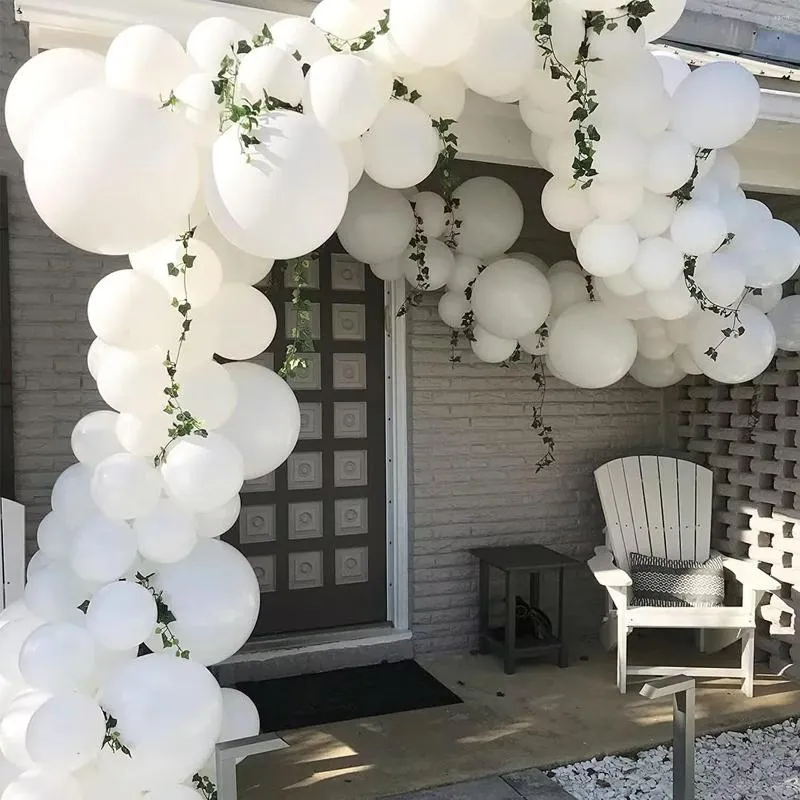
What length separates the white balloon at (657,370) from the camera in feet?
11.2

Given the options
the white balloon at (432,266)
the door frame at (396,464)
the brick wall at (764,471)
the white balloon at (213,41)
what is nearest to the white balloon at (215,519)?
the white balloon at (213,41)

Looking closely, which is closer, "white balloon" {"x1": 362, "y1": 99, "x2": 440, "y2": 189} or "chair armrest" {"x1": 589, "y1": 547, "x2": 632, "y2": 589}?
"white balloon" {"x1": 362, "y1": 99, "x2": 440, "y2": 189}

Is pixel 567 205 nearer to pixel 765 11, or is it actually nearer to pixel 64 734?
pixel 64 734

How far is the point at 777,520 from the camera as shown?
372 centimetres

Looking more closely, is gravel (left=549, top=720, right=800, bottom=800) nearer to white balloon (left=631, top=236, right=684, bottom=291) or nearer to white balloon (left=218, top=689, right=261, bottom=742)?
white balloon (left=218, top=689, right=261, bottom=742)

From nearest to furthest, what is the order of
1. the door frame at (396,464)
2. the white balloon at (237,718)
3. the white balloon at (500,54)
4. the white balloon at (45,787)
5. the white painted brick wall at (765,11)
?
the white balloon at (45,787) → the white balloon at (500,54) → the white balloon at (237,718) → the door frame at (396,464) → the white painted brick wall at (765,11)

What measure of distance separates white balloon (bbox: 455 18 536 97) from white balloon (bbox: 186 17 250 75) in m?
0.56

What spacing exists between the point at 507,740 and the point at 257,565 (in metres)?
1.35

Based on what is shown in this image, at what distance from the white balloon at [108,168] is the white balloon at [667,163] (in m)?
1.30

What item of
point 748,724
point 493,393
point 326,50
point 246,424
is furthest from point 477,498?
point 326,50

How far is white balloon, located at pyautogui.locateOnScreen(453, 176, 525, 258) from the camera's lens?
9.81ft

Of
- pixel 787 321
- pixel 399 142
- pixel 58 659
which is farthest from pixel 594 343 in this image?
pixel 58 659

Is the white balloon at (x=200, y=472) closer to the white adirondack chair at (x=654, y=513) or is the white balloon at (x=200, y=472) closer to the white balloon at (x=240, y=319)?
the white balloon at (x=240, y=319)

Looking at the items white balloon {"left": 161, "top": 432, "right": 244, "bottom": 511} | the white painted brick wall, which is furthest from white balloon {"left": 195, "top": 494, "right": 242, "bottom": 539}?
the white painted brick wall
